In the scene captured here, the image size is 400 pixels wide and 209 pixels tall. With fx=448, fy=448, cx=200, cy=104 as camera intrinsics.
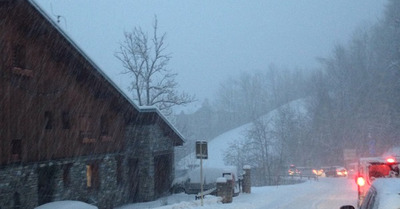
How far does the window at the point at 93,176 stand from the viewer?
22.2 metres

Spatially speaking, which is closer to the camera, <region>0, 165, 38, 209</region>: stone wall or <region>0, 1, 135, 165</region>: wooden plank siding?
<region>0, 165, 38, 209</region>: stone wall

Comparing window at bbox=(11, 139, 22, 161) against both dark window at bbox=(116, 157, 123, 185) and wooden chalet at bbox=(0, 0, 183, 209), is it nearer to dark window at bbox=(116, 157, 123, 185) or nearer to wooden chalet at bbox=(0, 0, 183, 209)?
wooden chalet at bbox=(0, 0, 183, 209)

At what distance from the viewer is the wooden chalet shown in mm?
16891

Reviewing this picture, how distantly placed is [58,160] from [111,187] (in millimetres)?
4843

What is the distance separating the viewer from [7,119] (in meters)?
16.5

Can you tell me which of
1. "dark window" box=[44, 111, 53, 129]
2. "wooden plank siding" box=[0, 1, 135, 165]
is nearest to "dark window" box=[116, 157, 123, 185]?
"wooden plank siding" box=[0, 1, 135, 165]

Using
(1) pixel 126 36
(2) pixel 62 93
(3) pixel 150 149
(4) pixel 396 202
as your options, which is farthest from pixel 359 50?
(4) pixel 396 202

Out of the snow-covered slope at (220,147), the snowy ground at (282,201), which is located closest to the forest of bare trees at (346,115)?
the snow-covered slope at (220,147)

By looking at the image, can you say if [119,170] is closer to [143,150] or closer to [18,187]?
[143,150]

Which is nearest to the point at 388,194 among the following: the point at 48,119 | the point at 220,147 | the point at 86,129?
the point at 48,119

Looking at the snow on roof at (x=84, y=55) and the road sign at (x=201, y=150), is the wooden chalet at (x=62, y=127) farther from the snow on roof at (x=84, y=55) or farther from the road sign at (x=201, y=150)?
A: the road sign at (x=201, y=150)

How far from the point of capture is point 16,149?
17.1 meters

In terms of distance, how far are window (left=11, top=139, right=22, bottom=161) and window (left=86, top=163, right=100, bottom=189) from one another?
17.5ft

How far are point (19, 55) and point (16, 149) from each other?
374 cm
